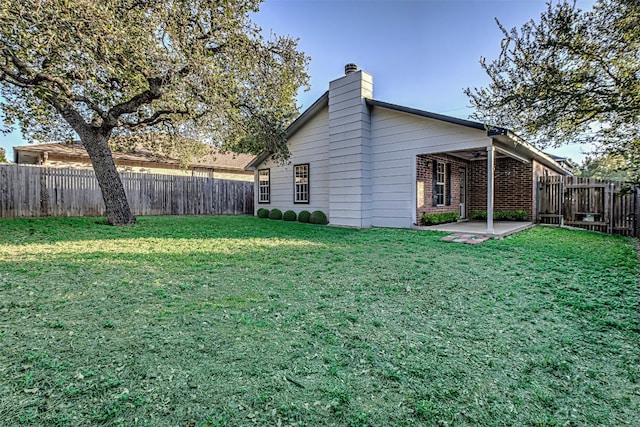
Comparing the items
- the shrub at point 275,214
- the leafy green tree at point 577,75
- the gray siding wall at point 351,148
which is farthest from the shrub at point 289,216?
the leafy green tree at point 577,75

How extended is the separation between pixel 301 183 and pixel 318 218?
2.14 metres

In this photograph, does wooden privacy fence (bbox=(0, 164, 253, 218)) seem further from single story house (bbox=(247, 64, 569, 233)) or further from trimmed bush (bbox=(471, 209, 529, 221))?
trimmed bush (bbox=(471, 209, 529, 221))

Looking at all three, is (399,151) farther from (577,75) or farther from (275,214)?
(275,214)

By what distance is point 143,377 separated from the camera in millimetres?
2059

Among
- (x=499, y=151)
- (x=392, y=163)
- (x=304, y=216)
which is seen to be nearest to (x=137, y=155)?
(x=304, y=216)

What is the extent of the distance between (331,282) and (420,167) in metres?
6.98

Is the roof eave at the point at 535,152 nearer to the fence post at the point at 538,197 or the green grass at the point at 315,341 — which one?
the fence post at the point at 538,197

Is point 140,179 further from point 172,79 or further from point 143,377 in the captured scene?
point 143,377

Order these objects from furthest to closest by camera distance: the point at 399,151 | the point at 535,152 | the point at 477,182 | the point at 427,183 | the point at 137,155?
the point at 137,155 → the point at 477,182 → the point at 427,183 → the point at 535,152 → the point at 399,151

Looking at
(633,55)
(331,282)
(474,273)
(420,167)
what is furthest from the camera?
(420,167)

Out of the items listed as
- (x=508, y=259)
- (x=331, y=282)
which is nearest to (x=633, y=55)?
(x=508, y=259)

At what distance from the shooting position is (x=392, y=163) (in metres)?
9.91

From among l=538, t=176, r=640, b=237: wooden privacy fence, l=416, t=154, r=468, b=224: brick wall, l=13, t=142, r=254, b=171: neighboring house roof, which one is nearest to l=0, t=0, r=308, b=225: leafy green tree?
l=13, t=142, r=254, b=171: neighboring house roof

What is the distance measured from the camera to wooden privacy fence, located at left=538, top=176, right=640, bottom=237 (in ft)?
29.1
